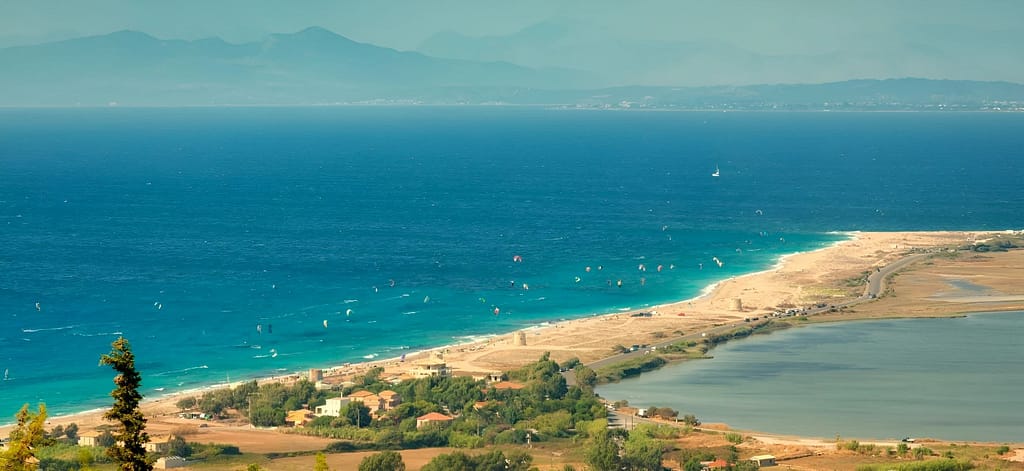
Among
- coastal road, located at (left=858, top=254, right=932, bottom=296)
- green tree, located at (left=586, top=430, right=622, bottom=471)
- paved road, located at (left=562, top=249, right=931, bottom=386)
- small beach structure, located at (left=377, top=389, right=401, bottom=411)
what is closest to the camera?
green tree, located at (left=586, top=430, right=622, bottom=471)

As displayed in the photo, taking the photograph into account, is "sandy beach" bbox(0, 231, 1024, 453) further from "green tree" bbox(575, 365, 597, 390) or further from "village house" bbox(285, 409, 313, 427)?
"green tree" bbox(575, 365, 597, 390)

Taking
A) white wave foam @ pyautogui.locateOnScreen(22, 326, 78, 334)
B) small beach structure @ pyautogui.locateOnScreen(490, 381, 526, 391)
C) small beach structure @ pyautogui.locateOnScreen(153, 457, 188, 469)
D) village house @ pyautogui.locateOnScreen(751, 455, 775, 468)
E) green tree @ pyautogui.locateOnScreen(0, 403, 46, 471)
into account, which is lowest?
village house @ pyautogui.locateOnScreen(751, 455, 775, 468)

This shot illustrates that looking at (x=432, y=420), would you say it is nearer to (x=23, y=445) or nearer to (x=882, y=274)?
(x=23, y=445)

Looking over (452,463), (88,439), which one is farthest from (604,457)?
(88,439)

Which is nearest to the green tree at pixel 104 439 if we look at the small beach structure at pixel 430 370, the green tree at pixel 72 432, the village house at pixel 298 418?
the green tree at pixel 72 432

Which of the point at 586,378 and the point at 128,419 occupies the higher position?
the point at 128,419

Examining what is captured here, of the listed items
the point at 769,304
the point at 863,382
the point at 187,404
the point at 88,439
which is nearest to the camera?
the point at 88,439

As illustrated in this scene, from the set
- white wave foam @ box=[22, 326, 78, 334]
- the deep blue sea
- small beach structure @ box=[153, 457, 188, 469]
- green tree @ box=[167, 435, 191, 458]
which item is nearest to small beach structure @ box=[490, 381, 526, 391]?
the deep blue sea
